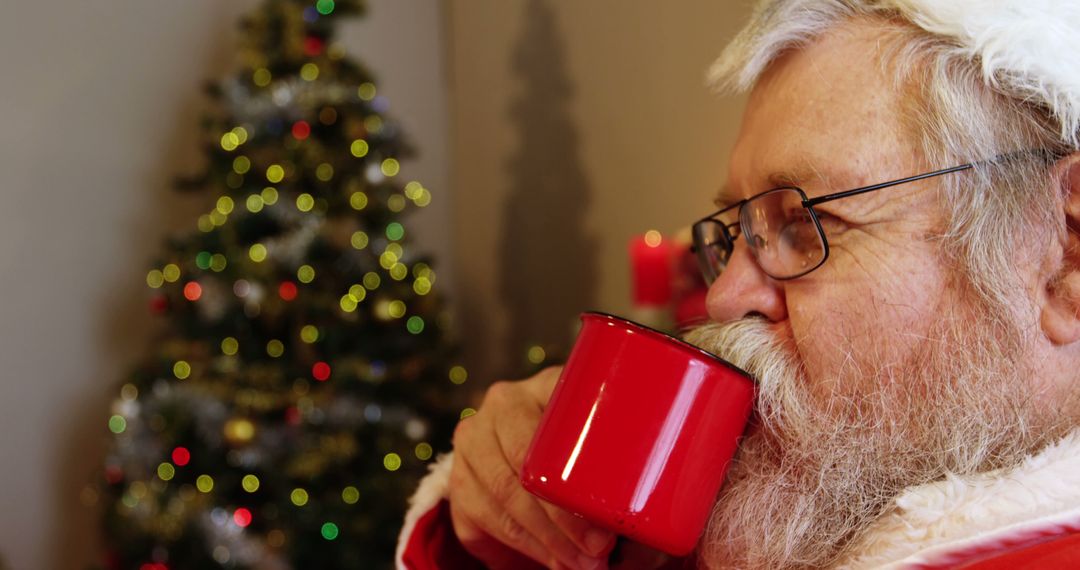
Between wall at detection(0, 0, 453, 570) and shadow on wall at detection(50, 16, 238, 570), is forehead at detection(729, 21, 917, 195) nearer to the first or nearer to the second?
shadow on wall at detection(50, 16, 238, 570)

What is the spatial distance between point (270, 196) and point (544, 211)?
44.3 inches

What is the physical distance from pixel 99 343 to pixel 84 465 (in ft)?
1.31

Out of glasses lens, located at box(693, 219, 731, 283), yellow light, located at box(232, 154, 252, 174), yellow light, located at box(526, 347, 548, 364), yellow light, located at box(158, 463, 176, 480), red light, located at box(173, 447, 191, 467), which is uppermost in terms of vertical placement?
yellow light, located at box(232, 154, 252, 174)

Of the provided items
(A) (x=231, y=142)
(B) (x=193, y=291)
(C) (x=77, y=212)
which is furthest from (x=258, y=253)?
(C) (x=77, y=212)

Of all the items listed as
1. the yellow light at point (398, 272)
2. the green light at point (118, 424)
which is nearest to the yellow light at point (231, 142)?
the yellow light at point (398, 272)

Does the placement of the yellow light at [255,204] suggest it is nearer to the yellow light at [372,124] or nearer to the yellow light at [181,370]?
the yellow light at [372,124]

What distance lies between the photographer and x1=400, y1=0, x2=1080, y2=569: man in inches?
31.1

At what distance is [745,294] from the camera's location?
0.90 meters

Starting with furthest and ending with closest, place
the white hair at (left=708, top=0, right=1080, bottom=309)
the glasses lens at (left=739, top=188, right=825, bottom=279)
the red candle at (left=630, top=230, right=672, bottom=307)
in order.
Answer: the red candle at (left=630, top=230, right=672, bottom=307), the glasses lens at (left=739, top=188, right=825, bottom=279), the white hair at (left=708, top=0, right=1080, bottom=309)

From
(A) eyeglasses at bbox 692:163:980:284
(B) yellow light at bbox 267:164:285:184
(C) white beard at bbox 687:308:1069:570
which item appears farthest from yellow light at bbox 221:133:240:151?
(C) white beard at bbox 687:308:1069:570

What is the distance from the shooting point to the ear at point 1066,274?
779mm

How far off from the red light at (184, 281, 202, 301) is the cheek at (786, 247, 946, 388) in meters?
1.98

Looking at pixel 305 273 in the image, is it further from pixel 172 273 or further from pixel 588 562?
pixel 588 562

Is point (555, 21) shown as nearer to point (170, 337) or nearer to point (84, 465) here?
point (170, 337)
